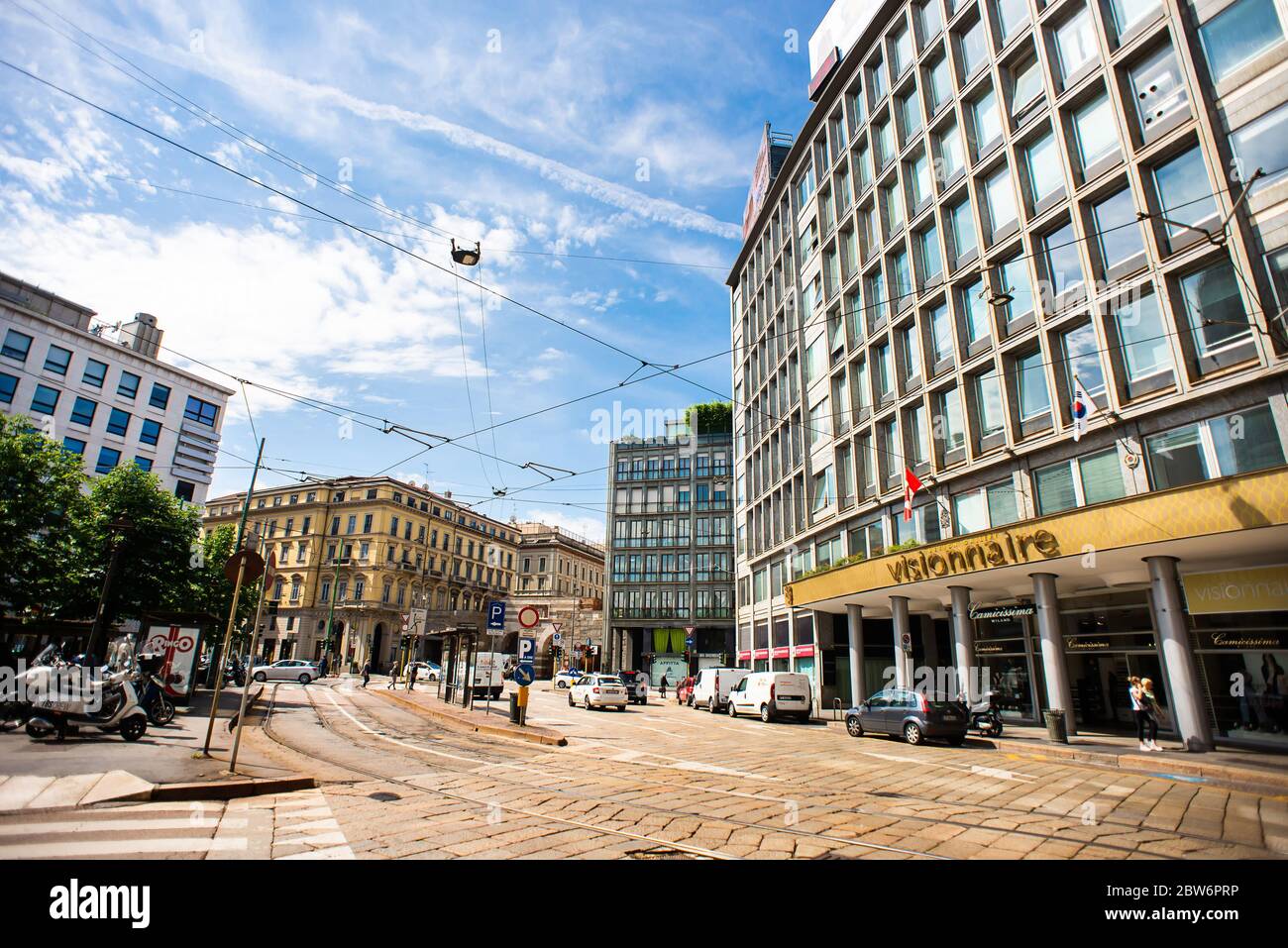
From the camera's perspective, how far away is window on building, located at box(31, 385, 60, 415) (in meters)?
39.7

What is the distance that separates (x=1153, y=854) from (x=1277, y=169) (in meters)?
16.1

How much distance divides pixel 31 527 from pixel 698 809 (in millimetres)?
26201

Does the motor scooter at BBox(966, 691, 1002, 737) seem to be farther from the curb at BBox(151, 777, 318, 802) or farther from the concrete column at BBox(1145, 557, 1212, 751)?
the curb at BBox(151, 777, 318, 802)

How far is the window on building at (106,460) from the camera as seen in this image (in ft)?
140

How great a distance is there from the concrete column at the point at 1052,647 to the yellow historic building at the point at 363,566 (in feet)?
170

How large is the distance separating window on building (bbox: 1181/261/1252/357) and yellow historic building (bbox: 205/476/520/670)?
5731 centimetres

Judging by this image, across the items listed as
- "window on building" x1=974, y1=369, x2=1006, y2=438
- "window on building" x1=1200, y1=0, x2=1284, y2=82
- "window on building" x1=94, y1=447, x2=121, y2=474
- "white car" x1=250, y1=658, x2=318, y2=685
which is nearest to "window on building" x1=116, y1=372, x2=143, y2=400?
"window on building" x1=94, y1=447, x2=121, y2=474

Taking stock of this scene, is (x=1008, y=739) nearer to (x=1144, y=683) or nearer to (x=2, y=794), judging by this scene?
(x=1144, y=683)

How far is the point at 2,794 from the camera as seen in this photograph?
21.7 ft

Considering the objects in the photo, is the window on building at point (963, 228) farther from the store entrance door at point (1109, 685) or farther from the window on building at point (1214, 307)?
the store entrance door at point (1109, 685)

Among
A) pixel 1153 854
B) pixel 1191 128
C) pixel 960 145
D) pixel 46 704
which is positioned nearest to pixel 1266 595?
pixel 1191 128

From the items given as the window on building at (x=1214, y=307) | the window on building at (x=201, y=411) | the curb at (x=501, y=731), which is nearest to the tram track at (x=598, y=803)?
the curb at (x=501, y=731)

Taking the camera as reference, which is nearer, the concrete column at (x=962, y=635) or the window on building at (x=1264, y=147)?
the window on building at (x=1264, y=147)

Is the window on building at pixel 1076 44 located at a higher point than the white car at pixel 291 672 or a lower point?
higher
